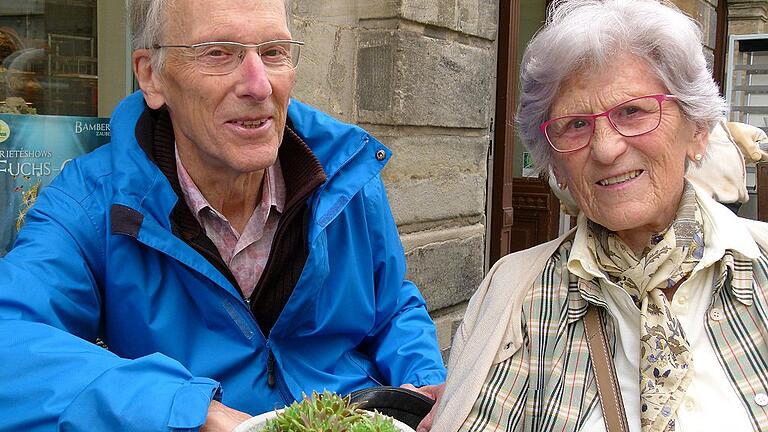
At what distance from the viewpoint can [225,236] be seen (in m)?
2.26

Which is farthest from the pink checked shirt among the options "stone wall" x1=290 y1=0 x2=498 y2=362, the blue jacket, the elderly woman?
"stone wall" x1=290 y1=0 x2=498 y2=362

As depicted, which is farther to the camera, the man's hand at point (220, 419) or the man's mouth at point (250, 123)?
the man's mouth at point (250, 123)

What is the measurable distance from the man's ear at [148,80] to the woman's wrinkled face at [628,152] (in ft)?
3.49

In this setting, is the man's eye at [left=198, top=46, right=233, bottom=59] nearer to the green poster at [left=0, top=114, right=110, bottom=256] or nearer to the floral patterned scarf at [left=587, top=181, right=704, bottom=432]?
the green poster at [left=0, top=114, right=110, bottom=256]

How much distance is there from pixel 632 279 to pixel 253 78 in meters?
1.05

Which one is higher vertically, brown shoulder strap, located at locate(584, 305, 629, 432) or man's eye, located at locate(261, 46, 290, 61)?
man's eye, located at locate(261, 46, 290, 61)

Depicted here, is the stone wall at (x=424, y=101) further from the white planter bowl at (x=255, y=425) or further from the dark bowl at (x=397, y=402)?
the white planter bowl at (x=255, y=425)

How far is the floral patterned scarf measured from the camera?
1.92m

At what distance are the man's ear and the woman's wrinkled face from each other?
3.49 ft

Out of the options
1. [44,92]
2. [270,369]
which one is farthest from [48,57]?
[270,369]

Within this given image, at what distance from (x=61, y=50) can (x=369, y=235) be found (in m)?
1.33

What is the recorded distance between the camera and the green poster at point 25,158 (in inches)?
103

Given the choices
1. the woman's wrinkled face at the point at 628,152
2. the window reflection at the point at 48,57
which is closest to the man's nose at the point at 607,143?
the woman's wrinkled face at the point at 628,152

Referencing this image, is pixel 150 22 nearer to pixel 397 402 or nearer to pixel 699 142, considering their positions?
pixel 397 402
